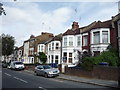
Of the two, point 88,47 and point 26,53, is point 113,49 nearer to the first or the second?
point 88,47

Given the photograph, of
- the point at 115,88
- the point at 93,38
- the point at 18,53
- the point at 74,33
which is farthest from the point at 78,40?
the point at 18,53

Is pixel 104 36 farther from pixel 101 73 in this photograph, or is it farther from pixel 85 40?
pixel 101 73

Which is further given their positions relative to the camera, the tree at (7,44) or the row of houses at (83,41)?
the tree at (7,44)

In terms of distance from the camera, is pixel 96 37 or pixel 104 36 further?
pixel 96 37

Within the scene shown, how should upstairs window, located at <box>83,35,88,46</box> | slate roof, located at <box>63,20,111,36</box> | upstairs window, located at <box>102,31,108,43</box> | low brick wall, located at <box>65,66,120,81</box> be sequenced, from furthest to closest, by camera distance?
1. upstairs window, located at <box>83,35,88,46</box>
2. slate roof, located at <box>63,20,111,36</box>
3. upstairs window, located at <box>102,31,108,43</box>
4. low brick wall, located at <box>65,66,120,81</box>

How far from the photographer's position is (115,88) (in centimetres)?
1465

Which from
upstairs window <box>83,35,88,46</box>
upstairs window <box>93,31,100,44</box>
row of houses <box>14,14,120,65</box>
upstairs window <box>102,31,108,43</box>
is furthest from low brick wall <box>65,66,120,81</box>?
upstairs window <box>83,35,88,46</box>

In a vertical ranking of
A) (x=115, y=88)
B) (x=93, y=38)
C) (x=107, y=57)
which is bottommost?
(x=115, y=88)

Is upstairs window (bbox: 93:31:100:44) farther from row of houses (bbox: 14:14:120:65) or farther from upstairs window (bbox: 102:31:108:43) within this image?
upstairs window (bbox: 102:31:108:43)

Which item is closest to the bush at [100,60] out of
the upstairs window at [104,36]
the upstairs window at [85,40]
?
the upstairs window at [104,36]

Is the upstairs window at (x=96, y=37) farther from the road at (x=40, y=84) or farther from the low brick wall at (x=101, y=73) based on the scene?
the road at (x=40, y=84)

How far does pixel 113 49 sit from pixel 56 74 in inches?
353

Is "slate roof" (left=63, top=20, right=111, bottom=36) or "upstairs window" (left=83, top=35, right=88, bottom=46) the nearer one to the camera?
"slate roof" (left=63, top=20, right=111, bottom=36)

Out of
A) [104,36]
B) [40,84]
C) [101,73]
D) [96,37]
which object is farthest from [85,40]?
[40,84]
